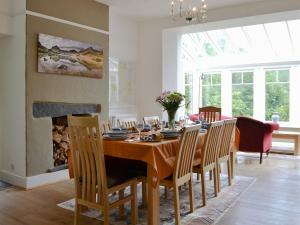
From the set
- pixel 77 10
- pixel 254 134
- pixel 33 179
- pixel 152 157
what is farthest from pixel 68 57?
pixel 254 134

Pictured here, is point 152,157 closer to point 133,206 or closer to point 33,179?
point 133,206

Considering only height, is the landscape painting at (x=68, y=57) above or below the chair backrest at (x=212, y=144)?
above

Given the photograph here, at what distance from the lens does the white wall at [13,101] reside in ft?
13.0

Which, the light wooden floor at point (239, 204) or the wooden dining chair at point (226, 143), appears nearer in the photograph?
the light wooden floor at point (239, 204)

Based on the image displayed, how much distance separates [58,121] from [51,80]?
673mm

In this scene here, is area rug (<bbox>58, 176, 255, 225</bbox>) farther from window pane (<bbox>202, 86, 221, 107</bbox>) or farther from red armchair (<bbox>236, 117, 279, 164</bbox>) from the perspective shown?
window pane (<bbox>202, 86, 221, 107</bbox>)

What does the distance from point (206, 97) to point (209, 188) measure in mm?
6474

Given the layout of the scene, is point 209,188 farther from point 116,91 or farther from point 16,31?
point 16,31

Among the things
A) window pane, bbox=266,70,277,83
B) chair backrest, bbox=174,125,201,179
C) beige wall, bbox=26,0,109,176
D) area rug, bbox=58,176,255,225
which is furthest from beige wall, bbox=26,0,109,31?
window pane, bbox=266,70,277,83

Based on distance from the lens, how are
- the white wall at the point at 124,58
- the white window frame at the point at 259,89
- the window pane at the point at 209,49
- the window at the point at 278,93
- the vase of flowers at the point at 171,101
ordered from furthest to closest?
the window pane at the point at 209,49 → the window at the point at 278,93 → the white window frame at the point at 259,89 → the white wall at the point at 124,58 → the vase of flowers at the point at 171,101

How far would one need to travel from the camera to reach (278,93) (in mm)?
8789

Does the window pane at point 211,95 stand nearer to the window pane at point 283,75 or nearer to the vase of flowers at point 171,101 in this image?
the window pane at point 283,75

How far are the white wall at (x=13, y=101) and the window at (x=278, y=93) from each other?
733cm

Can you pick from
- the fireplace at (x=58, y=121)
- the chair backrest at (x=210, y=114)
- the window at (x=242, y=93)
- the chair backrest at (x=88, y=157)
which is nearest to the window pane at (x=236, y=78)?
the window at (x=242, y=93)
